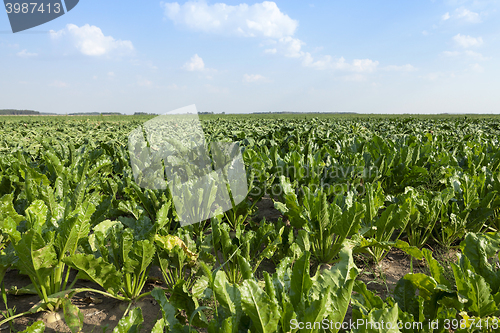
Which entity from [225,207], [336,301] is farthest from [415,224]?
[225,207]

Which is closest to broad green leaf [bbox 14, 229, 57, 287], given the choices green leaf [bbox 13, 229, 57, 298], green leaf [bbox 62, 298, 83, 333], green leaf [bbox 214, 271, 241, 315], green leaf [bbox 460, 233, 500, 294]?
green leaf [bbox 13, 229, 57, 298]

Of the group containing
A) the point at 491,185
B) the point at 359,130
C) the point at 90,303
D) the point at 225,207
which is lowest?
the point at 90,303

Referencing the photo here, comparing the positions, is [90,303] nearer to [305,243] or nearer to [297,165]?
[305,243]

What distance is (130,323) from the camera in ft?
4.19

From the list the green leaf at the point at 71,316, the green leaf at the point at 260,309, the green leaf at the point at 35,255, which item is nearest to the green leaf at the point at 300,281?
the green leaf at the point at 260,309

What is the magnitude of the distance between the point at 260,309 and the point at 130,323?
2.04 ft

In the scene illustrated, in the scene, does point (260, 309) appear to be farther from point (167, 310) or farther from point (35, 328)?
point (35, 328)

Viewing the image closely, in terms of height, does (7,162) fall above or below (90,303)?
above

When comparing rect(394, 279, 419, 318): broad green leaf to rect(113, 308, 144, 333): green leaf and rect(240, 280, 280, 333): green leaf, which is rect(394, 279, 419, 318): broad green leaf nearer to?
rect(240, 280, 280, 333): green leaf

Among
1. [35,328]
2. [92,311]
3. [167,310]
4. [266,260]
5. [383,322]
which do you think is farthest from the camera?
[266,260]

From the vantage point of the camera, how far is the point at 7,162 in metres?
3.67

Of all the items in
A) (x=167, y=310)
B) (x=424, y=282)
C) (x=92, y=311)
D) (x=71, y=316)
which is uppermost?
(x=424, y=282)

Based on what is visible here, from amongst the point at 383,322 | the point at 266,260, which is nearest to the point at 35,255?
the point at 266,260

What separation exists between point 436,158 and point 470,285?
11.2 feet
